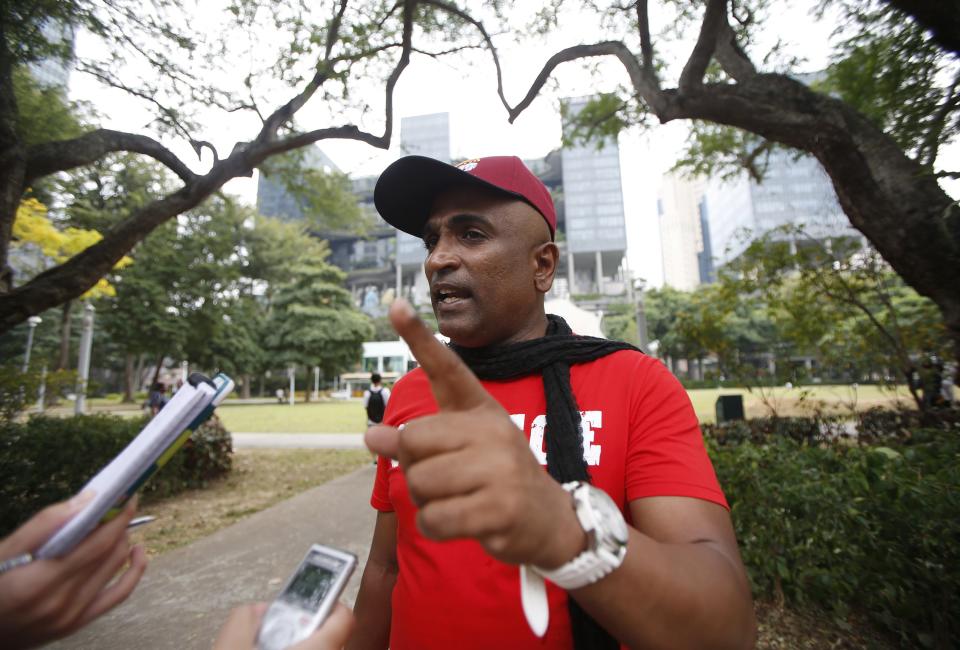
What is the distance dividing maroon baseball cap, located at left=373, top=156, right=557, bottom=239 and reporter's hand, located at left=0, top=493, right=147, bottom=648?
1286 millimetres

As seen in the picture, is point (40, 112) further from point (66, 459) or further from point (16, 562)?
point (16, 562)

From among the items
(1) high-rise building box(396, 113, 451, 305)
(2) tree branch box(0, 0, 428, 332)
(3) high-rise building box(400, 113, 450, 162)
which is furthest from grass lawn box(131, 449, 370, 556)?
(3) high-rise building box(400, 113, 450, 162)

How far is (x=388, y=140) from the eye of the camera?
6805 millimetres

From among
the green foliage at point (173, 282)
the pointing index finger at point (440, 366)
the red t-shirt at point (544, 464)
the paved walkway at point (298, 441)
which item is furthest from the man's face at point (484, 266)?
the green foliage at point (173, 282)

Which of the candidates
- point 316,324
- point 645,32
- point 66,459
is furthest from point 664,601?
point 316,324

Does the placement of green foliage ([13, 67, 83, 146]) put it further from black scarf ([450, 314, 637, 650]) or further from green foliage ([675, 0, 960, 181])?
green foliage ([675, 0, 960, 181])

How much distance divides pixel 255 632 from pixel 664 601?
0.76 meters

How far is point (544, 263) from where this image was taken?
174cm

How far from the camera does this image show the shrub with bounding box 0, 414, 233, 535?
4773mm

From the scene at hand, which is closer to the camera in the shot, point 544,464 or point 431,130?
point 544,464

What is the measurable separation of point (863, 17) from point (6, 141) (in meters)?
8.25

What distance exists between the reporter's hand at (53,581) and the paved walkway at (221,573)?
303 centimetres

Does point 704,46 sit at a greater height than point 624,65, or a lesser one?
lesser

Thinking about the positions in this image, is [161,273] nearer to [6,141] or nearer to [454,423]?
[6,141]
